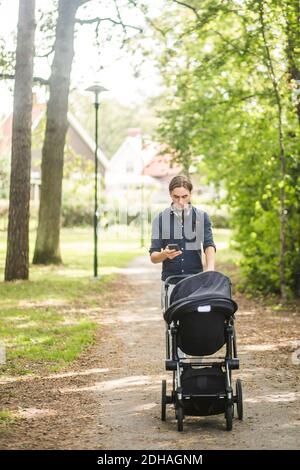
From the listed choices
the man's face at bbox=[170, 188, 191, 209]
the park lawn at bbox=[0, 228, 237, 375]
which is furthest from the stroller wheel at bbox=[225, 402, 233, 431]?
the park lawn at bbox=[0, 228, 237, 375]

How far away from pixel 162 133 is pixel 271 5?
4.69 meters

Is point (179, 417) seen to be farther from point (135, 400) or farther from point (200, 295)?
point (135, 400)

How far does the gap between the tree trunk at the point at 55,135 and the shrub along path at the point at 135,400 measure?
30.9ft

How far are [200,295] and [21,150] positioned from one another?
466 inches

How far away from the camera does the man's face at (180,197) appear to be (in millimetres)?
6836

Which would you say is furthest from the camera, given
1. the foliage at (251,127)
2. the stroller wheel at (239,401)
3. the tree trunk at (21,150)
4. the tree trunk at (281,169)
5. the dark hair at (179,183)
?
the tree trunk at (21,150)

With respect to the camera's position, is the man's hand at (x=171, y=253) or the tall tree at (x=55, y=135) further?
the tall tree at (x=55, y=135)

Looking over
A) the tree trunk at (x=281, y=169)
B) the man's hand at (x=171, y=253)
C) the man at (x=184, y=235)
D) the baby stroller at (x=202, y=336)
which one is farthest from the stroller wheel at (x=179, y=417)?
the tree trunk at (x=281, y=169)

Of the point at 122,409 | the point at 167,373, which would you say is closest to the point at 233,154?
the point at 167,373

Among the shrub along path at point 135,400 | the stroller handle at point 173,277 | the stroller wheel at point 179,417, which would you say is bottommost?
the shrub along path at point 135,400

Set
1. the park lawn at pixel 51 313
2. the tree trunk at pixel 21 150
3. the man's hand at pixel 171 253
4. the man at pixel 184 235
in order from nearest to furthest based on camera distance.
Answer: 1. the man's hand at pixel 171 253
2. the man at pixel 184 235
3. the park lawn at pixel 51 313
4. the tree trunk at pixel 21 150

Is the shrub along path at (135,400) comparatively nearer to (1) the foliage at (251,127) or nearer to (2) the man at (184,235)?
(2) the man at (184,235)
